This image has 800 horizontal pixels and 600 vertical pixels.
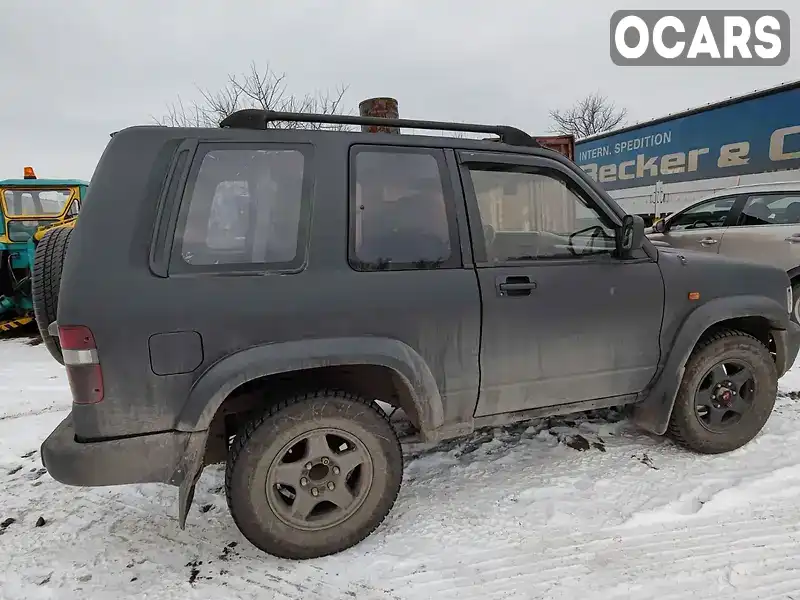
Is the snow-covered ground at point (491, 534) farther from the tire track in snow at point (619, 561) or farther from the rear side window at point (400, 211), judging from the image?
the rear side window at point (400, 211)

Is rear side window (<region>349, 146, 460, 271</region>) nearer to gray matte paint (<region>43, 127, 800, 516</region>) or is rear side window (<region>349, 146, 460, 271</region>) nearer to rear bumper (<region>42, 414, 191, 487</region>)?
gray matte paint (<region>43, 127, 800, 516</region>)

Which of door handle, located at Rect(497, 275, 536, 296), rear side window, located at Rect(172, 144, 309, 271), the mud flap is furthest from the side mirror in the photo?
the mud flap

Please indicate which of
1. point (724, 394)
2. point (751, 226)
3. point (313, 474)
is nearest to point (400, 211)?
point (313, 474)

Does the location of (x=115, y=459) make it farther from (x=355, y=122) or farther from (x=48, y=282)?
(x=355, y=122)

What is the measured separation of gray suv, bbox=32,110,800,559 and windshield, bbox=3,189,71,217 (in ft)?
22.5

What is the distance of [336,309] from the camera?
2266 millimetres

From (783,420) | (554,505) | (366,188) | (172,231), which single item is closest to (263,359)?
(172,231)

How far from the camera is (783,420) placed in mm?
3713

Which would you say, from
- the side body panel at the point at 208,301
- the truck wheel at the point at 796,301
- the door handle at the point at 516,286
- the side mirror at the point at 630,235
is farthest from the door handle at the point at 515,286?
the truck wheel at the point at 796,301

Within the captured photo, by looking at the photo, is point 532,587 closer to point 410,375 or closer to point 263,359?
point 410,375

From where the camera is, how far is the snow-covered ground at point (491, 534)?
219cm

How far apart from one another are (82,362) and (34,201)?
7.94 m

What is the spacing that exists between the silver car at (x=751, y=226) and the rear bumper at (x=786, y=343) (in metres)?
2.33

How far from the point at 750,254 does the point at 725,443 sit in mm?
3897
